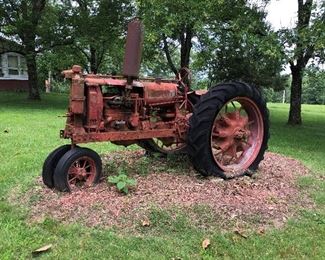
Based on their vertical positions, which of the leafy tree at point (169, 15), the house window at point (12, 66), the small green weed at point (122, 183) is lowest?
the small green weed at point (122, 183)

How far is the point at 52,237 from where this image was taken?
4207mm

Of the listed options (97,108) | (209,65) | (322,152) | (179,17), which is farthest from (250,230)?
(209,65)

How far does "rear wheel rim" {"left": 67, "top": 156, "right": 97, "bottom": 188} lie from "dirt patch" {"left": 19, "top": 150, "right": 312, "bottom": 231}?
15 centimetres

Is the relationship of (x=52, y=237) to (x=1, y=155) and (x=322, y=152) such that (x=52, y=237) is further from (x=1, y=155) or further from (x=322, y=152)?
(x=322, y=152)

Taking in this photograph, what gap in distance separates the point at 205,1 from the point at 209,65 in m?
6.28

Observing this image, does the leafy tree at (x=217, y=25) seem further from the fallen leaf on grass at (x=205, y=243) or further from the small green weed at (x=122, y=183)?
the fallen leaf on grass at (x=205, y=243)

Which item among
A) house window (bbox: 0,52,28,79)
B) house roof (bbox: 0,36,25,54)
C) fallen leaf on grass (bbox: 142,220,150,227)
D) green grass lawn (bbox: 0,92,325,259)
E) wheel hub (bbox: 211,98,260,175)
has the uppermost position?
house roof (bbox: 0,36,25,54)

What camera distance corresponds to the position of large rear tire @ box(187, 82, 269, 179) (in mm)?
5680

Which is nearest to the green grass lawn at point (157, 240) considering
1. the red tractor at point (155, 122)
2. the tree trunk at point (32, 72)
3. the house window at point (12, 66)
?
the red tractor at point (155, 122)

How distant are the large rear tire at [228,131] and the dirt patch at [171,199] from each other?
234mm

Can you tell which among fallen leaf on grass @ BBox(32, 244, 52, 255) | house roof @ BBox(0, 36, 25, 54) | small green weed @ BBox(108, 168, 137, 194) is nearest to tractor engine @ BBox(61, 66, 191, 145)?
small green weed @ BBox(108, 168, 137, 194)

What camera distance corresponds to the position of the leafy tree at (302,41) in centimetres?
1032

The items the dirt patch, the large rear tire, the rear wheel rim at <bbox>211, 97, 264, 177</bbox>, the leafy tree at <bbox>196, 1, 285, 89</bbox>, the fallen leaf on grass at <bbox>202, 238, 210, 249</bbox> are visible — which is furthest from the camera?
the leafy tree at <bbox>196, 1, 285, 89</bbox>

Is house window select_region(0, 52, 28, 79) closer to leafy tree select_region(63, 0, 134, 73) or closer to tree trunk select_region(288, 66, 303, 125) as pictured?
leafy tree select_region(63, 0, 134, 73)
